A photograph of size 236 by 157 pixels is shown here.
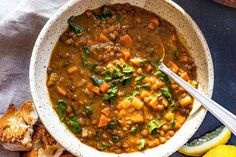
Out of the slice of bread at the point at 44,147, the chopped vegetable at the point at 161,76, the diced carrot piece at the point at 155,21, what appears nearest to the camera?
the chopped vegetable at the point at 161,76

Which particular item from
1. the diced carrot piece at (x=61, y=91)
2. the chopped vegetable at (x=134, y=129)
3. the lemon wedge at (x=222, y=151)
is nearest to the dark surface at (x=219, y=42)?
the lemon wedge at (x=222, y=151)

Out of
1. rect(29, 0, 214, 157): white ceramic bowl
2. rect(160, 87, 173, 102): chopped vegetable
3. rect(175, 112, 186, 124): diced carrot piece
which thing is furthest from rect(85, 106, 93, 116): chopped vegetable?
rect(175, 112, 186, 124): diced carrot piece

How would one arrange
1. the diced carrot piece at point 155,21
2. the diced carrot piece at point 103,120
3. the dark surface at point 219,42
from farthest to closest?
the dark surface at point 219,42 → the diced carrot piece at point 155,21 → the diced carrot piece at point 103,120

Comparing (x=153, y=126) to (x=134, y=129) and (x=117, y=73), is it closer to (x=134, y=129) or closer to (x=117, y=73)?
(x=134, y=129)

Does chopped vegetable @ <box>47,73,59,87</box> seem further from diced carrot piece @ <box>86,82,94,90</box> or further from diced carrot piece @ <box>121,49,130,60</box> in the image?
diced carrot piece @ <box>121,49,130,60</box>

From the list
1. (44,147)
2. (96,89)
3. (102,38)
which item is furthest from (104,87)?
(44,147)

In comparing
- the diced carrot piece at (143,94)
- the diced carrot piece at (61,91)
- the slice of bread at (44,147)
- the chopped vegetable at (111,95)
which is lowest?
the slice of bread at (44,147)

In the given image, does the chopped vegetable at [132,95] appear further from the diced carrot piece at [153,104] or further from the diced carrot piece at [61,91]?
the diced carrot piece at [61,91]
